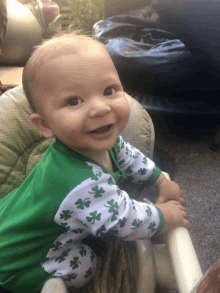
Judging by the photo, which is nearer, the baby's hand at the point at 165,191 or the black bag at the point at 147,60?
the baby's hand at the point at 165,191

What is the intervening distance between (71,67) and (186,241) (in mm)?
369

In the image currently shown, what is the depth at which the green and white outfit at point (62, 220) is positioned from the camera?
437 millimetres

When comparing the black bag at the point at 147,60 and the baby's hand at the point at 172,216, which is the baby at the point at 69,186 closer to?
the baby's hand at the point at 172,216

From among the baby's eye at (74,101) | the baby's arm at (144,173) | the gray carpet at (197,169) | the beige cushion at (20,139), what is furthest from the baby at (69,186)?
the gray carpet at (197,169)

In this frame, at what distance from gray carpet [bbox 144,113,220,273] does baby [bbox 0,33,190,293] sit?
0.55 m

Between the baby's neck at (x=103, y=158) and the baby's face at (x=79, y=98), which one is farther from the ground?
the baby's face at (x=79, y=98)

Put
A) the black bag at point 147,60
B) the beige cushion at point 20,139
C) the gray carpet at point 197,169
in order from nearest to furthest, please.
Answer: the beige cushion at point 20,139 → the gray carpet at point 197,169 → the black bag at point 147,60

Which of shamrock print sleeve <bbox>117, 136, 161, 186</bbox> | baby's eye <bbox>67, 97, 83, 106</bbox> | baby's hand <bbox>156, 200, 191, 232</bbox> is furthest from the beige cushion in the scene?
baby's eye <bbox>67, 97, 83, 106</bbox>

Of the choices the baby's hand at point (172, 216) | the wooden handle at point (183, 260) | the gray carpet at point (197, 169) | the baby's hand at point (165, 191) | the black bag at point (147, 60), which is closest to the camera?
the wooden handle at point (183, 260)

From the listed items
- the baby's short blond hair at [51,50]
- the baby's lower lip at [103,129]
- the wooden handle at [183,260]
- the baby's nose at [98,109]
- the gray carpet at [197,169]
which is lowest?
the gray carpet at [197,169]

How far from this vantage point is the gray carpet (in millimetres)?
1001

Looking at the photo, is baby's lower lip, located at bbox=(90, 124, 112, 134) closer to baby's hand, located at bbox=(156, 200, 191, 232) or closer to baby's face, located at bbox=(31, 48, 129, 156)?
baby's face, located at bbox=(31, 48, 129, 156)

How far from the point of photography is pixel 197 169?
129cm

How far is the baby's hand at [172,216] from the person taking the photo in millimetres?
499
